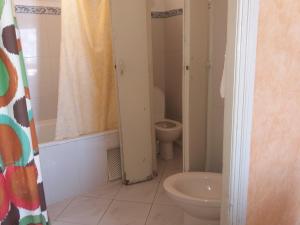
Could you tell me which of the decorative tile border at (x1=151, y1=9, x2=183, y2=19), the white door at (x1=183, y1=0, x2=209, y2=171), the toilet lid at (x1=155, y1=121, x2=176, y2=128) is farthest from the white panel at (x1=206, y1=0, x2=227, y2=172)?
the decorative tile border at (x1=151, y1=9, x2=183, y2=19)

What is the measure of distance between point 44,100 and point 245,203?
7.17 ft

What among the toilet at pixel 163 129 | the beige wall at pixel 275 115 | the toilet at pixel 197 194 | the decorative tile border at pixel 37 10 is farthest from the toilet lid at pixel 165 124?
the beige wall at pixel 275 115

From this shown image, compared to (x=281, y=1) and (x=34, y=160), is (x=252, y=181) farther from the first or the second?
(x=34, y=160)

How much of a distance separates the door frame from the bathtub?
137 cm

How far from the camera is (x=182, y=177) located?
5.07 feet

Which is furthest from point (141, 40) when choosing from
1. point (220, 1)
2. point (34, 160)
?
point (34, 160)

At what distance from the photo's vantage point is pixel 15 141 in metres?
0.82

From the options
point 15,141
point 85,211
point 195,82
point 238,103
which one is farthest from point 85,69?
point 238,103

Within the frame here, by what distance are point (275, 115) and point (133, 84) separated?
4.45ft

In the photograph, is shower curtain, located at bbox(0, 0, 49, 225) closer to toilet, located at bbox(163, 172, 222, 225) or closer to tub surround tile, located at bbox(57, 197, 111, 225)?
toilet, located at bbox(163, 172, 222, 225)

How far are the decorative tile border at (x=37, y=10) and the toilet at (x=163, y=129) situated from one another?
1.27 m

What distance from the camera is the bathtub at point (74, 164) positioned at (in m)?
1.93

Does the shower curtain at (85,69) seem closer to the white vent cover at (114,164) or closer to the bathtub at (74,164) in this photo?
the bathtub at (74,164)

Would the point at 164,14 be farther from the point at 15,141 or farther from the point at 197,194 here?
the point at 15,141
